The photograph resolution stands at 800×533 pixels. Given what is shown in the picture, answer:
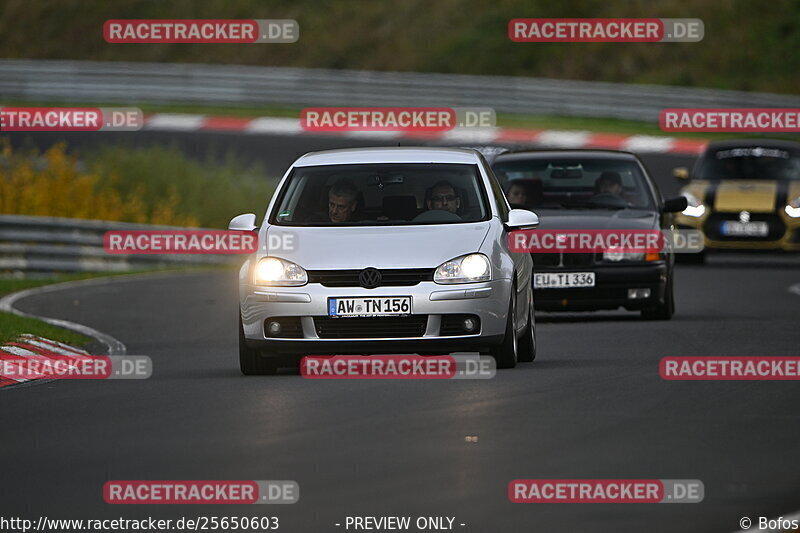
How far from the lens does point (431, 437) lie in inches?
378

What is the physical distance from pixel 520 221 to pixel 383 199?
969 millimetres

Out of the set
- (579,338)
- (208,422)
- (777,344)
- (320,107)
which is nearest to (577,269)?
(579,338)

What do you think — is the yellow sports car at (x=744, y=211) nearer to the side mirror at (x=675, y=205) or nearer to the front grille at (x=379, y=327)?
the side mirror at (x=675, y=205)

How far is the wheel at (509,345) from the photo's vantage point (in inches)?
493

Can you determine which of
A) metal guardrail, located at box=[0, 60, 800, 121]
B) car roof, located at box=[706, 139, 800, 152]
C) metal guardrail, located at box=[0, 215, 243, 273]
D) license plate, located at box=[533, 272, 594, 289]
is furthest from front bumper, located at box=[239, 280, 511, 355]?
metal guardrail, located at box=[0, 60, 800, 121]

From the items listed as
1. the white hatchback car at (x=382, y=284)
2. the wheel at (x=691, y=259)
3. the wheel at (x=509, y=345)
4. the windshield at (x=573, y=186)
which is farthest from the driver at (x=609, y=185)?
the wheel at (x=691, y=259)

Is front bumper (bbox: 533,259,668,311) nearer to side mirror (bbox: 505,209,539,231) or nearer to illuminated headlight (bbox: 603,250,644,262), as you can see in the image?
illuminated headlight (bbox: 603,250,644,262)

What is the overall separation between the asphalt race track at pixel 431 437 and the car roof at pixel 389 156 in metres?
1.57

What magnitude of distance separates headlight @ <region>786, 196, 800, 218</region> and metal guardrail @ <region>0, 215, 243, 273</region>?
8.44m

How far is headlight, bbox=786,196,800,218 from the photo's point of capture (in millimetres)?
24141

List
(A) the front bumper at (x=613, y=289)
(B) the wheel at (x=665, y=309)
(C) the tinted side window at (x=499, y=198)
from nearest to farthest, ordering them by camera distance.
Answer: (C) the tinted side window at (x=499, y=198)
(A) the front bumper at (x=613, y=289)
(B) the wheel at (x=665, y=309)

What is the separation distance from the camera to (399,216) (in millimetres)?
13109

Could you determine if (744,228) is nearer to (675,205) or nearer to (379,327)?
(675,205)

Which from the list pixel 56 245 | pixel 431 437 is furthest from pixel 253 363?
pixel 56 245
